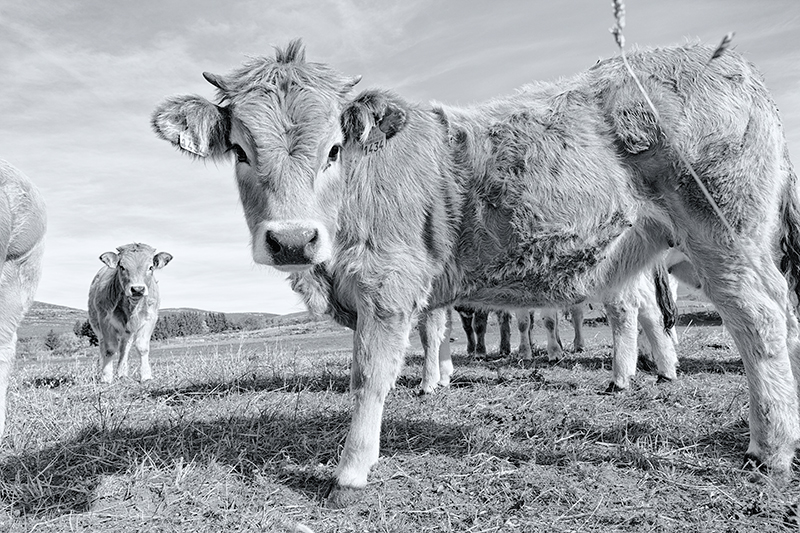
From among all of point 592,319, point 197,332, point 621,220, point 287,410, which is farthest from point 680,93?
point 197,332

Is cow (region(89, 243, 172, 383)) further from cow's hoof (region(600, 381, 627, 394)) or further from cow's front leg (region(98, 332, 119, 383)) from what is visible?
cow's hoof (region(600, 381, 627, 394))

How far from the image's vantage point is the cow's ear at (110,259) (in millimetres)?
12641

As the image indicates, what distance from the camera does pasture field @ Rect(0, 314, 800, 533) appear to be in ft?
11.5

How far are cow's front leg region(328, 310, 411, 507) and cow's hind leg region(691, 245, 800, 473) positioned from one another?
2.08m

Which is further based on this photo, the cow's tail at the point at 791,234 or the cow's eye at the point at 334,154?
the cow's tail at the point at 791,234

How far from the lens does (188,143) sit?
13.2ft

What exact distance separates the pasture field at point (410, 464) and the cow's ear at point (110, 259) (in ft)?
22.2

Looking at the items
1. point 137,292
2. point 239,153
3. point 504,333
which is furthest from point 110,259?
point 239,153

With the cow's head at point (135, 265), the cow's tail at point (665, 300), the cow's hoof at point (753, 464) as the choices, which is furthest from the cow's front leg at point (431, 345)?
the cow's head at point (135, 265)

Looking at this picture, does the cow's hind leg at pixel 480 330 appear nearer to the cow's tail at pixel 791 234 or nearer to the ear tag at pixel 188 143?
the cow's tail at pixel 791 234

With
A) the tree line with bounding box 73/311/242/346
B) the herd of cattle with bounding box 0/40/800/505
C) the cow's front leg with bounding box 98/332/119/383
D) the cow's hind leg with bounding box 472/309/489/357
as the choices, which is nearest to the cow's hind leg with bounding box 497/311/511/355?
the cow's hind leg with bounding box 472/309/489/357

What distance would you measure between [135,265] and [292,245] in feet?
33.9

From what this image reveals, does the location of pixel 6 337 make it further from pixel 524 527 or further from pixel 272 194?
pixel 524 527

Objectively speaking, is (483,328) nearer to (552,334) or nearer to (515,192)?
(552,334)
